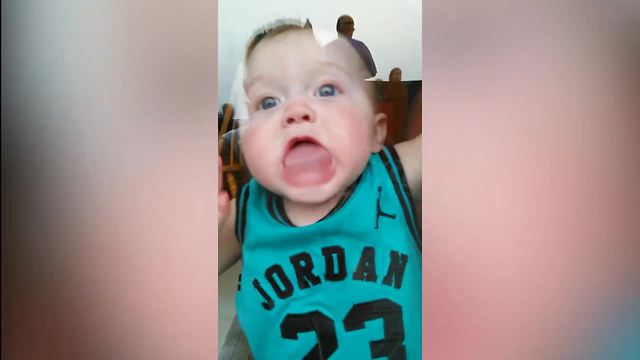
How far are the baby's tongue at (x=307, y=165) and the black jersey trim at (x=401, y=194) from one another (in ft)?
0.60

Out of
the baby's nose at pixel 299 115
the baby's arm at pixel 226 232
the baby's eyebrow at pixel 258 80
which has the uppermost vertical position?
the baby's eyebrow at pixel 258 80

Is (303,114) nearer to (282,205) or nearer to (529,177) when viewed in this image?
(282,205)

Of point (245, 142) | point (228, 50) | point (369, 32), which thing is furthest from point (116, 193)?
point (369, 32)

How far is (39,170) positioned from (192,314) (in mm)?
660

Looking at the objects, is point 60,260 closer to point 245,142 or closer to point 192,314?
point 192,314

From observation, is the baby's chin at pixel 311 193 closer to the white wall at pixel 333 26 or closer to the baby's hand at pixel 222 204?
the baby's hand at pixel 222 204

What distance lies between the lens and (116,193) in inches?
64.4

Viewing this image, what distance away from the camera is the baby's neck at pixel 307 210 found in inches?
65.6

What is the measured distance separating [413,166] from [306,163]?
0.35 meters

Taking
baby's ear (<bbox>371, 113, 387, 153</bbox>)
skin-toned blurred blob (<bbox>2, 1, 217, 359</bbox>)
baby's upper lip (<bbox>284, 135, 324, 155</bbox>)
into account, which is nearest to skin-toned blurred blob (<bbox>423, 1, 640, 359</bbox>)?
baby's ear (<bbox>371, 113, 387, 153</bbox>)

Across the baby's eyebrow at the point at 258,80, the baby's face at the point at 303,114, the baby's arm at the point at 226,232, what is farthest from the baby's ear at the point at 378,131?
the baby's arm at the point at 226,232

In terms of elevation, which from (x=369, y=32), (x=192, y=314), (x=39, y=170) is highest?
(x=369, y=32)

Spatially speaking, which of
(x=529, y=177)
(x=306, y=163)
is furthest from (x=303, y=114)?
(x=529, y=177)

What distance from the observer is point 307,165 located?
1.66 m
